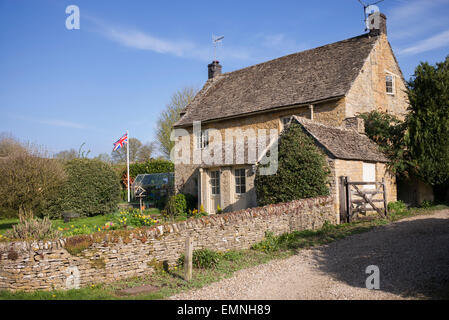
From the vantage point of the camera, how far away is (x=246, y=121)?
68.0 ft

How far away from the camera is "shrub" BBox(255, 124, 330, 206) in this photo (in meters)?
13.0

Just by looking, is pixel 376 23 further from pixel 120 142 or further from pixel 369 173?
pixel 120 142

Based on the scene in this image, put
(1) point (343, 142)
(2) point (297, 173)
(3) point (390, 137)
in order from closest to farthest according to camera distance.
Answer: (2) point (297, 173) < (1) point (343, 142) < (3) point (390, 137)

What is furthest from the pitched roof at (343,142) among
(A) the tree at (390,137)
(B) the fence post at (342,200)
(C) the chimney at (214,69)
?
(C) the chimney at (214,69)

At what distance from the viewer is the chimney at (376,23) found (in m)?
19.1

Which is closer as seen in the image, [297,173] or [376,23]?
[297,173]

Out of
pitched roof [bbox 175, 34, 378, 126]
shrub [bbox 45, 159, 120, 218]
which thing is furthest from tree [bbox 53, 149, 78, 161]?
pitched roof [bbox 175, 34, 378, 126]


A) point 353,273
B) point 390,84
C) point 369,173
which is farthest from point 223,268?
point 390,84

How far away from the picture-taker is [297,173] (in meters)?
13.1

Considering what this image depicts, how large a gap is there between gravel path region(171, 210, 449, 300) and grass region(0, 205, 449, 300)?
364mm

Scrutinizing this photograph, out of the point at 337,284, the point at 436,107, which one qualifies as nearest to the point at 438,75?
the point at 436,107

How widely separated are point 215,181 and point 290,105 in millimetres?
5732
